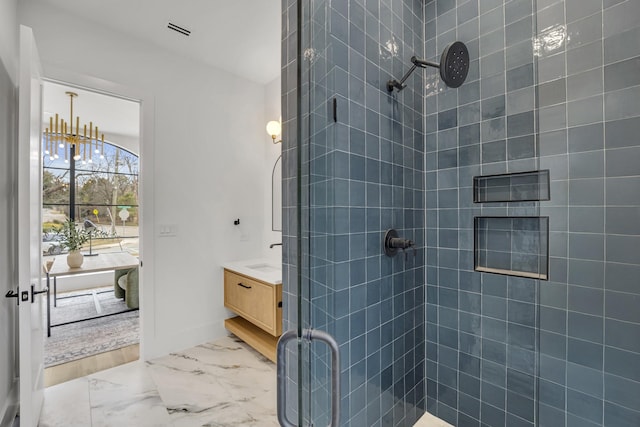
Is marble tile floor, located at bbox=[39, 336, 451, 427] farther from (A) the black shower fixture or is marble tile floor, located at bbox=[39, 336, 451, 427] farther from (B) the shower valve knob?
(A) the black shower fixture

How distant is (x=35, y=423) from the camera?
1474mm

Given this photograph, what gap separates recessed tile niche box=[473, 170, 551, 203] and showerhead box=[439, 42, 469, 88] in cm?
55

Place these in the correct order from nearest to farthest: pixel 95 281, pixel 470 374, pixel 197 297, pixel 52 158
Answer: pixel 470 374 → pixel 197 297 → pixel 52 158 → pixel 95 281

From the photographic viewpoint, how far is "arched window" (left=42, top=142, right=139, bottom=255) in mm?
4289

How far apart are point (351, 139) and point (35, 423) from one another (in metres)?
2.22

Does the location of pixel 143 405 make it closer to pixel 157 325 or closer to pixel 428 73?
pixel 157 325

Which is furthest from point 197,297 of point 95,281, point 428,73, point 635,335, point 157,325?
point 95,281

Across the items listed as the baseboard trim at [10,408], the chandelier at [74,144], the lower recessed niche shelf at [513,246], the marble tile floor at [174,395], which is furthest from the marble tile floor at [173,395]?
the chandelier at [74,144]

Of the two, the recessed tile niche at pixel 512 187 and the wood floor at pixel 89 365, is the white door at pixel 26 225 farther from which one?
the recessed tile niche at pixel 512 187

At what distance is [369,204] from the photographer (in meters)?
1.28

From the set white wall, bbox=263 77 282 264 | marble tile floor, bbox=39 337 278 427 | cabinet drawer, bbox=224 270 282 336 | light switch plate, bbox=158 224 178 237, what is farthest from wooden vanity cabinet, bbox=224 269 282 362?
light switch plate, bbox=158 224 178 237

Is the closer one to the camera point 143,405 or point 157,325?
point 143,405

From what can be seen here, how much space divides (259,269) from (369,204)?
1.75 meters

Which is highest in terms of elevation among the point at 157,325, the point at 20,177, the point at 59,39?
the point at 59,39
